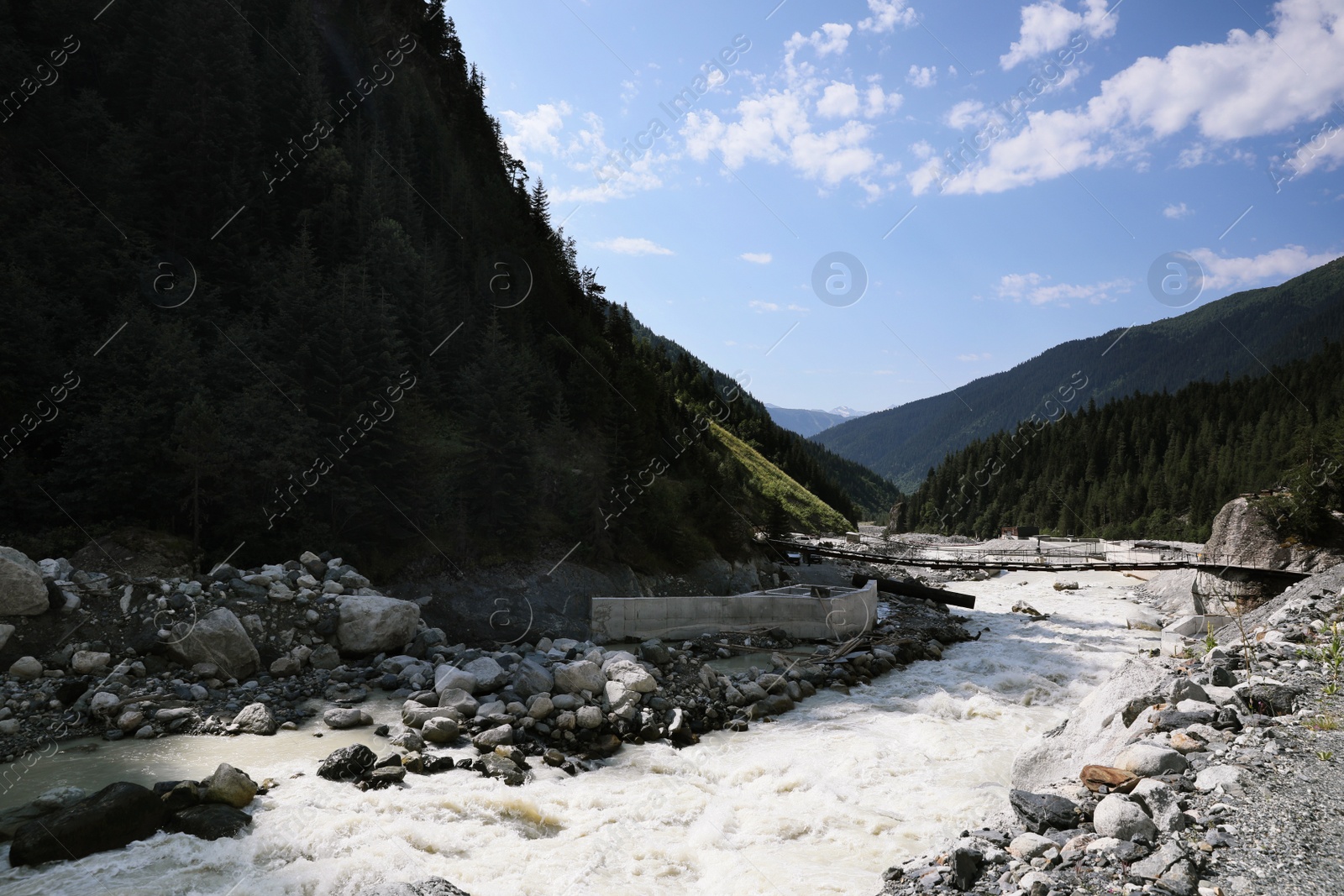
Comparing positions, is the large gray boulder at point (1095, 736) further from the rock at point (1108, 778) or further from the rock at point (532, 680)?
the rock at point (532, 680)

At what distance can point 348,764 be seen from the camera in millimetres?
10711

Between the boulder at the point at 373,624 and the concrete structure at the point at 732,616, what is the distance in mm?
6376

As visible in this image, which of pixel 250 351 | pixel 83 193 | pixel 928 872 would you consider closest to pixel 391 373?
pixel 250 351

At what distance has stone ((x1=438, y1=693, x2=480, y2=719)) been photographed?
1364cm

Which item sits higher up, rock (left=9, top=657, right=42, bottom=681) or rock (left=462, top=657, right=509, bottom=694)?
rock (left=9, top=657, right=42, bottom=681)

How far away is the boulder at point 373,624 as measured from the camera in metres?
17.4

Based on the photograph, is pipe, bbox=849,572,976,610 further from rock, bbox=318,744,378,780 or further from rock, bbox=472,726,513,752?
rock, bbox=318,744,378,780

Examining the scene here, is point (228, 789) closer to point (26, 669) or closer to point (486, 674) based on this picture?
point (486, 674)

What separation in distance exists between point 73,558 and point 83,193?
19244 mm

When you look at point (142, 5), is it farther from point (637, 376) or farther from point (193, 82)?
point (637, 376)

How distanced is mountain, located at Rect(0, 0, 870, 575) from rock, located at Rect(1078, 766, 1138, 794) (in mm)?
21567

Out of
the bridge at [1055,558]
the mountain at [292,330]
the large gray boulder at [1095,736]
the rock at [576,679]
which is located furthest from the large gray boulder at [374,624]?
the bridge at [1055,558]

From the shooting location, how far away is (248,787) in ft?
31.3

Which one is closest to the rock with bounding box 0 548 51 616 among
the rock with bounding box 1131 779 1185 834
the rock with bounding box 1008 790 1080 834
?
the rock with bounding box 1008 790 1080 834
